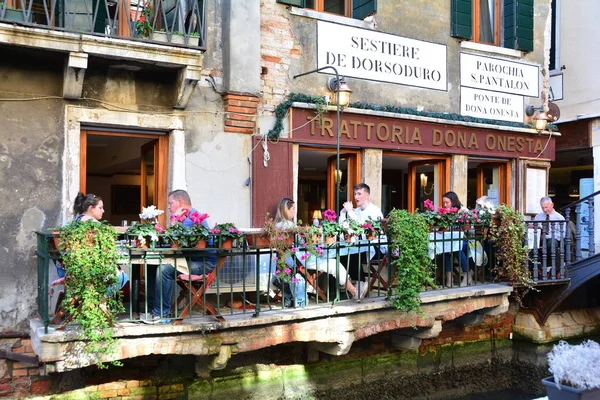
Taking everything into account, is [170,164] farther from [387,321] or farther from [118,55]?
[387,321]

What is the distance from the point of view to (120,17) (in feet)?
22.3

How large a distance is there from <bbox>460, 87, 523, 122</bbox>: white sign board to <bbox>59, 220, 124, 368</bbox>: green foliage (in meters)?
6.41

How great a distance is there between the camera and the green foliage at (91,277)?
16.1ft

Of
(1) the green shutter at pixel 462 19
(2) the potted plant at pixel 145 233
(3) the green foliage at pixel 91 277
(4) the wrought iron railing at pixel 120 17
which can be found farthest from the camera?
(1) the green shutter at pixel 462 19

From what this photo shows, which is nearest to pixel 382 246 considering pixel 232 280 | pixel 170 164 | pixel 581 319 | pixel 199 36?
pixel 232 280

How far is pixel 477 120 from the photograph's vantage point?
9688 millimetres

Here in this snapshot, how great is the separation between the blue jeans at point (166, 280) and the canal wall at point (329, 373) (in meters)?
0.78

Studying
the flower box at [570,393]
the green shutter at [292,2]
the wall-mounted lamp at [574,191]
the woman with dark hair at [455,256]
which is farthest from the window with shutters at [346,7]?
the wall-mounted lamp at [574,191]

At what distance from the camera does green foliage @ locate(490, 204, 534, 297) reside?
7.93 metres

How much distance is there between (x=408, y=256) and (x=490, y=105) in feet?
14.2

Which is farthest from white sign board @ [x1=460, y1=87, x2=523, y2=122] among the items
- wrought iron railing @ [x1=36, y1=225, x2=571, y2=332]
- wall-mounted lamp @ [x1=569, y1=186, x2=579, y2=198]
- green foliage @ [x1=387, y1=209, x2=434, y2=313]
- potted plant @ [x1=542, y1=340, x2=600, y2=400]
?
wall-mounted lamp @ [x1=569, y1=186, x2=579, y2=198]

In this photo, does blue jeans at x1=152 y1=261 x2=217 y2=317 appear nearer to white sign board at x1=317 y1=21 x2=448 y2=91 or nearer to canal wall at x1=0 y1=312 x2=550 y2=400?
canal wall at x1=0 y1=312 x2=550 y2=400

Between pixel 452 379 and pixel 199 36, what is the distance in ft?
18.9

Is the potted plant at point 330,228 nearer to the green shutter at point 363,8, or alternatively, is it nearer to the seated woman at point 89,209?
the seated woman at point 89,209
